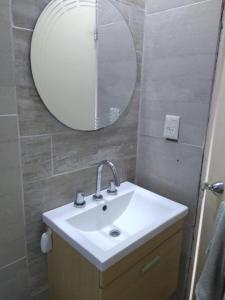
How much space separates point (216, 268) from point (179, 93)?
0.82 metres

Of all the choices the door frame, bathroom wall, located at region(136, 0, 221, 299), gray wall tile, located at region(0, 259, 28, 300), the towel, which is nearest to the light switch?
bathroom wall, located at region(136, 0, 221, 299)

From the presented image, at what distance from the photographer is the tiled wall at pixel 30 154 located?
85 cm

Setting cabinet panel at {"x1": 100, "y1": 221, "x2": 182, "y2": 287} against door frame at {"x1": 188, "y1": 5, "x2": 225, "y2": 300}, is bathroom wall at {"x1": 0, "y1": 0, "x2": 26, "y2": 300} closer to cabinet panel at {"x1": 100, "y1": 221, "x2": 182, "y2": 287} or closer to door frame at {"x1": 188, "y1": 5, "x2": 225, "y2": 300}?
cabinet panel at {"x1": 100, "y1": 221, "x2": 182, "y2": 287}

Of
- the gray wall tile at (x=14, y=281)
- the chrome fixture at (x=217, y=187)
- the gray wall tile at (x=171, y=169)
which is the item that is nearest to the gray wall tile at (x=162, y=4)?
the gray wall tile at (x=171, y=169)

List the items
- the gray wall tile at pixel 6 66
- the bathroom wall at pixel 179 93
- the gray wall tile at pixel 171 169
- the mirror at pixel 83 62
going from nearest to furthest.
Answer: the gray wall tile at pixel 6 66 → the mirror at pixel 83 62 → the bathroom wall at pixel 179 93 → the gray wall tile at pixel 171 169

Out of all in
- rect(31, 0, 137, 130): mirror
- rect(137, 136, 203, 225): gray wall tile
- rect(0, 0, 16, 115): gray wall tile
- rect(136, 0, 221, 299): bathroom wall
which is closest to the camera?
rect(0, 0, 16, 115): gray wall tile


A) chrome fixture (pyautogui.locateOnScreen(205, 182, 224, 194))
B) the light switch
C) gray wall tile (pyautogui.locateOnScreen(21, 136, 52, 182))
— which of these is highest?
the light switch

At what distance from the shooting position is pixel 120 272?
Result: 0.85 metres

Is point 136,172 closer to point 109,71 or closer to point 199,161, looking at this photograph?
point 199,161

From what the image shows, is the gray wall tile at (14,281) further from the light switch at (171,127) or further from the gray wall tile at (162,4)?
the gray wall tile at (162,4)

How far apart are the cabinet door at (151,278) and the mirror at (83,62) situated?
2.15ft

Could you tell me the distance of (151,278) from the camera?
1.03m

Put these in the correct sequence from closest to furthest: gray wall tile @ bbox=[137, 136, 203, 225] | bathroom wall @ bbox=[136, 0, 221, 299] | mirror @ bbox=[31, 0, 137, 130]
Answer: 1. mirror @ bbox=[31, 0, 137, 130]
2. bathroom wall @ bbox=[136, 0, 221, 299]
3. gray wall tile @ bbox=[137, 136, 203, 225]

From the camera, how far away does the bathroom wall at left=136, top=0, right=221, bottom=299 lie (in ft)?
3.51
